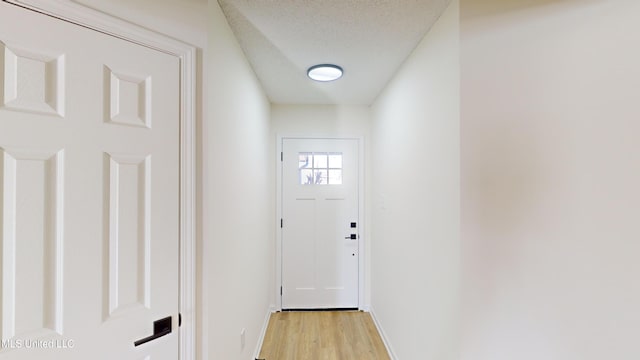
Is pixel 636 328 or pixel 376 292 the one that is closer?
pixel 636 328

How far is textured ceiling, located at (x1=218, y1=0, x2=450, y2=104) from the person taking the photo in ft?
4.45

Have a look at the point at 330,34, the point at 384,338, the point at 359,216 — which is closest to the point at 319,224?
the point at 359,216

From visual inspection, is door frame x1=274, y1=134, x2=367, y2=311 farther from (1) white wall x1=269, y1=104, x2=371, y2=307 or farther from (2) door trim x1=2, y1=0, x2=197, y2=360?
(2) door trim x1=2, y1=0, x2=197, y2=360

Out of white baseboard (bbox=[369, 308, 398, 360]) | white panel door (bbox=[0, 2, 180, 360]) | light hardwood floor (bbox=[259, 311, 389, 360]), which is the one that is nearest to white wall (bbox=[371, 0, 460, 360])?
white baseboard (bbox=[369, 308, 398, 360])

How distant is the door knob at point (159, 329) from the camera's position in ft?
3.30

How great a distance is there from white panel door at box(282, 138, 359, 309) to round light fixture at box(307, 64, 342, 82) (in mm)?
936

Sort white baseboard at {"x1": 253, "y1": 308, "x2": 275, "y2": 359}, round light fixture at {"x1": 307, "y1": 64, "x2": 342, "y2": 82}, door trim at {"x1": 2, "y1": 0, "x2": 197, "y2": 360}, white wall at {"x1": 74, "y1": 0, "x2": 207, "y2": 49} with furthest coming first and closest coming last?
white baseboard at {"x1": 253, "y1": 308, "x2": 275, "y2": 359}
round light fixture at {"x1": 307, "y1": 64, "x2": 342, "y2": 82}
door trim at {"x1": 2, "y1": 0, "x2": 197, "y2": 360}
white wall at {"x1": 74, "y1": 0, "x2": 207, "y2": 49}

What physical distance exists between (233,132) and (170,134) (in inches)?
21.3

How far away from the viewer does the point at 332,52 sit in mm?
1826

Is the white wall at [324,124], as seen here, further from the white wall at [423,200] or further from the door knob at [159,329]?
the door knob at [159,329]

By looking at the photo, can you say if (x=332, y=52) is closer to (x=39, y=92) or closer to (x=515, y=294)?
(x=39, y=92)

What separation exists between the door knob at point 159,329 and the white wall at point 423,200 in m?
1.30

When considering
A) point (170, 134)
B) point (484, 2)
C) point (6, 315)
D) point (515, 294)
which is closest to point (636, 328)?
point (515, 294)

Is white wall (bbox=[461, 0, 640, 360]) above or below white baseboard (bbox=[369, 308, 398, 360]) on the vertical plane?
above
